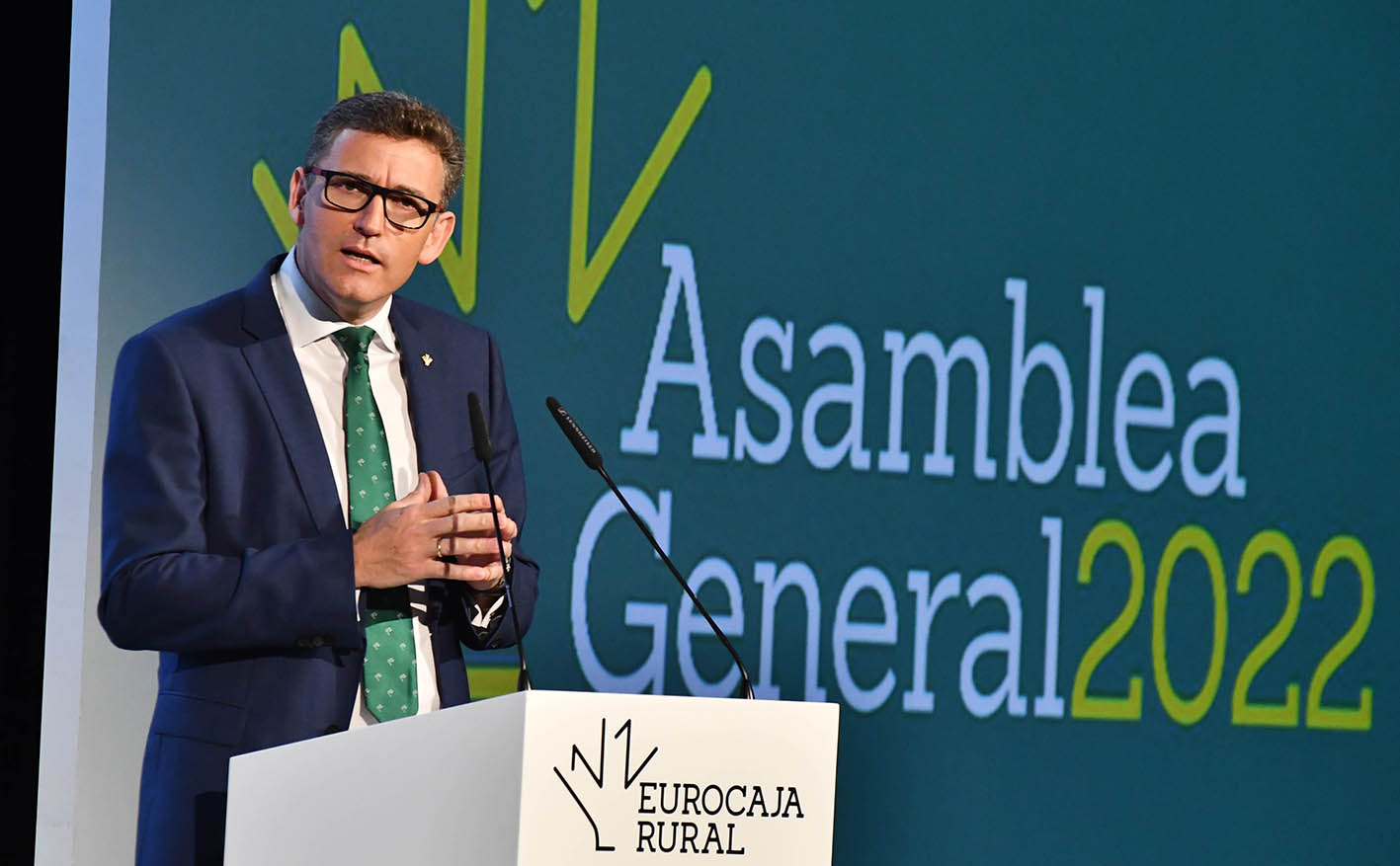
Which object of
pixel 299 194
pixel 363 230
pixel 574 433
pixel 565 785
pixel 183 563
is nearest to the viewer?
pixel 565 785

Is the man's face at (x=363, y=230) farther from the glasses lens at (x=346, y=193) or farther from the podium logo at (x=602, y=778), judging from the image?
the podium logo at (x=602, y=778)

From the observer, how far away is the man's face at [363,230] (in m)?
2.23

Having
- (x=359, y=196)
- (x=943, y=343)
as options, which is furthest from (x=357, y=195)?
(x=943, y=343)

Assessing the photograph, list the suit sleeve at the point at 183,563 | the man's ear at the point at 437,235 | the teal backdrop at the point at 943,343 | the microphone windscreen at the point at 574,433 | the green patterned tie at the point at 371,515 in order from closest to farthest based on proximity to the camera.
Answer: the microphone windscreen at the point at 574,433
the suit sleeve at the point at 183,563
the green patterned tie at the point at 371,515
the man's ear at the point at 437,235
the teal backdrop at the point at 943,343

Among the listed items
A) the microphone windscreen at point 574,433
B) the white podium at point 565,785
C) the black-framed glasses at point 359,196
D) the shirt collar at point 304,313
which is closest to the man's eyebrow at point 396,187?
the black-framed glasses at point 359,196

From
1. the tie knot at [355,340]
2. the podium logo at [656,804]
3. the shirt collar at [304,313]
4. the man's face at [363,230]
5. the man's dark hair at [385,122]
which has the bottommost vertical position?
the podium logo at [656,804]

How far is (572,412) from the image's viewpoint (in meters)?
3.41

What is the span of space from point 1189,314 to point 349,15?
2.02 meters

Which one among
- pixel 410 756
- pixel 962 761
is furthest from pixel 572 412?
pixel 410 756

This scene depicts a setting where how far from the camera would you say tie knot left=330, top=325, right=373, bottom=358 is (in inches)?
88.2

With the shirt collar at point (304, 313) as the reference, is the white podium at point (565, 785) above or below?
below

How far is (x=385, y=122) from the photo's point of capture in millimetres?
2266

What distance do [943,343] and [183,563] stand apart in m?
2.10

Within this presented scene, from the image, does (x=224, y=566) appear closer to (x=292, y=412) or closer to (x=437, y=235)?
(x=292, y=412)
